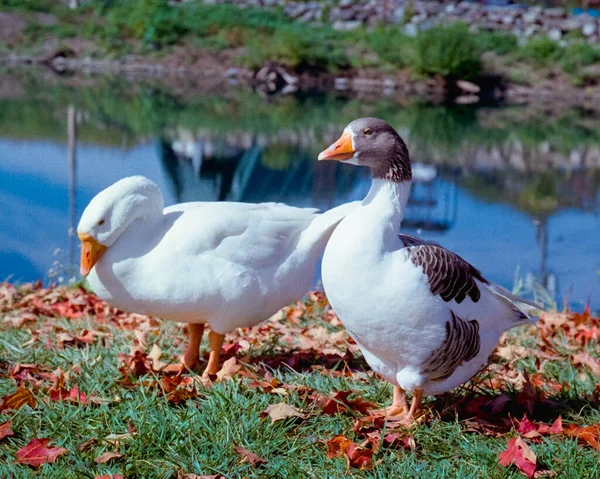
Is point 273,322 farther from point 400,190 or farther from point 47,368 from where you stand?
point 400,190

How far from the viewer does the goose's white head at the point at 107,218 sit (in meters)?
3.36

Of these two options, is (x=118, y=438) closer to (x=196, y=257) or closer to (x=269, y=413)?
(x=269, y=413)

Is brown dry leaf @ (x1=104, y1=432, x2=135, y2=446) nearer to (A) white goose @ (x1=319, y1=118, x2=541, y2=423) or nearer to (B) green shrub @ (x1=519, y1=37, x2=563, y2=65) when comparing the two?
(A) white goose @ (x1=319, y1=118, x2=541, y2=423)

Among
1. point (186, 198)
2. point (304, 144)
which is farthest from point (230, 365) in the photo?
point (304, 144)

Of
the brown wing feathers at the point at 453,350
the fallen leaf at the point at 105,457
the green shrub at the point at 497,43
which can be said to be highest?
the brown wing feathers at the point at 453,350

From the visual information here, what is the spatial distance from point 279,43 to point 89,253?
18129 millimetres

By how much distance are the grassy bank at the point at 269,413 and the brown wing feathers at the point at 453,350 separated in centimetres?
24

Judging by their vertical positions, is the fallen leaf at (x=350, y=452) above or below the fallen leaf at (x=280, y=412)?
below

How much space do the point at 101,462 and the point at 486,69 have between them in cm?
1919

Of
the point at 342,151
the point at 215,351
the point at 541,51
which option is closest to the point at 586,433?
the point at 342,151

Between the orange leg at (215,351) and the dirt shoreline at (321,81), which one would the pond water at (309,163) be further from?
the orange leg at (215,351)

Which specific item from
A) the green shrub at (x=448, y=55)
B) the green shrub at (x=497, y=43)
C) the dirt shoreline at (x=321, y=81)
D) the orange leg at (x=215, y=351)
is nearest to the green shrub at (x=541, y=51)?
the green shrub at (x=497, y=43)

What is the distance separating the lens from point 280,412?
9.48 ft

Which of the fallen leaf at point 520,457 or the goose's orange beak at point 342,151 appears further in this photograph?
the goose's orange beak at point 342,151
